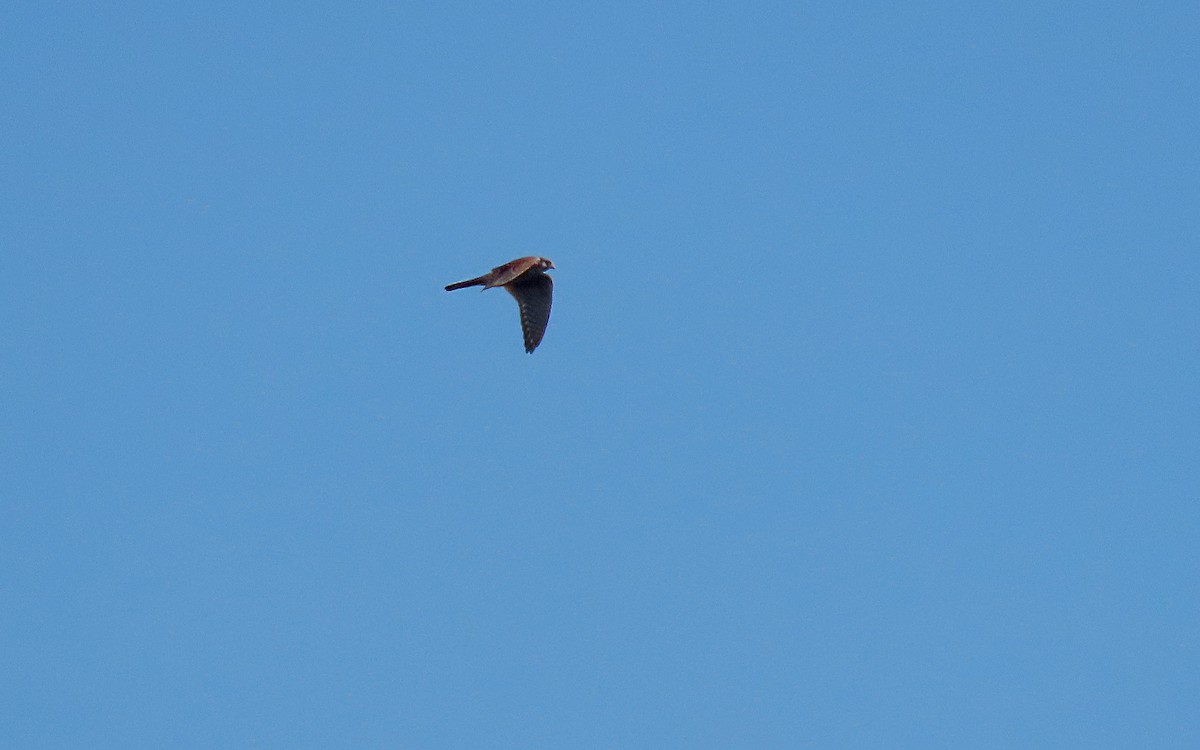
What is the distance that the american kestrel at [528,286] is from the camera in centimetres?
3356

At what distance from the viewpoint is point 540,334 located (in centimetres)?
3362

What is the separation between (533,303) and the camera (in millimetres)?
33750

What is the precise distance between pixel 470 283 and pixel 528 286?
1.11 meters

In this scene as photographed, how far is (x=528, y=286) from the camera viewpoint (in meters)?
33.9

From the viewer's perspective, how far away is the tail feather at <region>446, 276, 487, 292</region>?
33906 millimetres

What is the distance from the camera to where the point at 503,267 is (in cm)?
3412

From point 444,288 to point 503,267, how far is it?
1154mm

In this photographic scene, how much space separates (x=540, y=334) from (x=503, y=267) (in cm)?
152

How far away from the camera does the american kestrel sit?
110 feet

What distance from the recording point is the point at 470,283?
112ft

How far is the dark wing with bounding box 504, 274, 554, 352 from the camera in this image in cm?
3347

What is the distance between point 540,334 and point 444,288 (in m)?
2.02

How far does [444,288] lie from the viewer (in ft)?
112

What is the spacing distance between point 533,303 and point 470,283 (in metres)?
1.32
